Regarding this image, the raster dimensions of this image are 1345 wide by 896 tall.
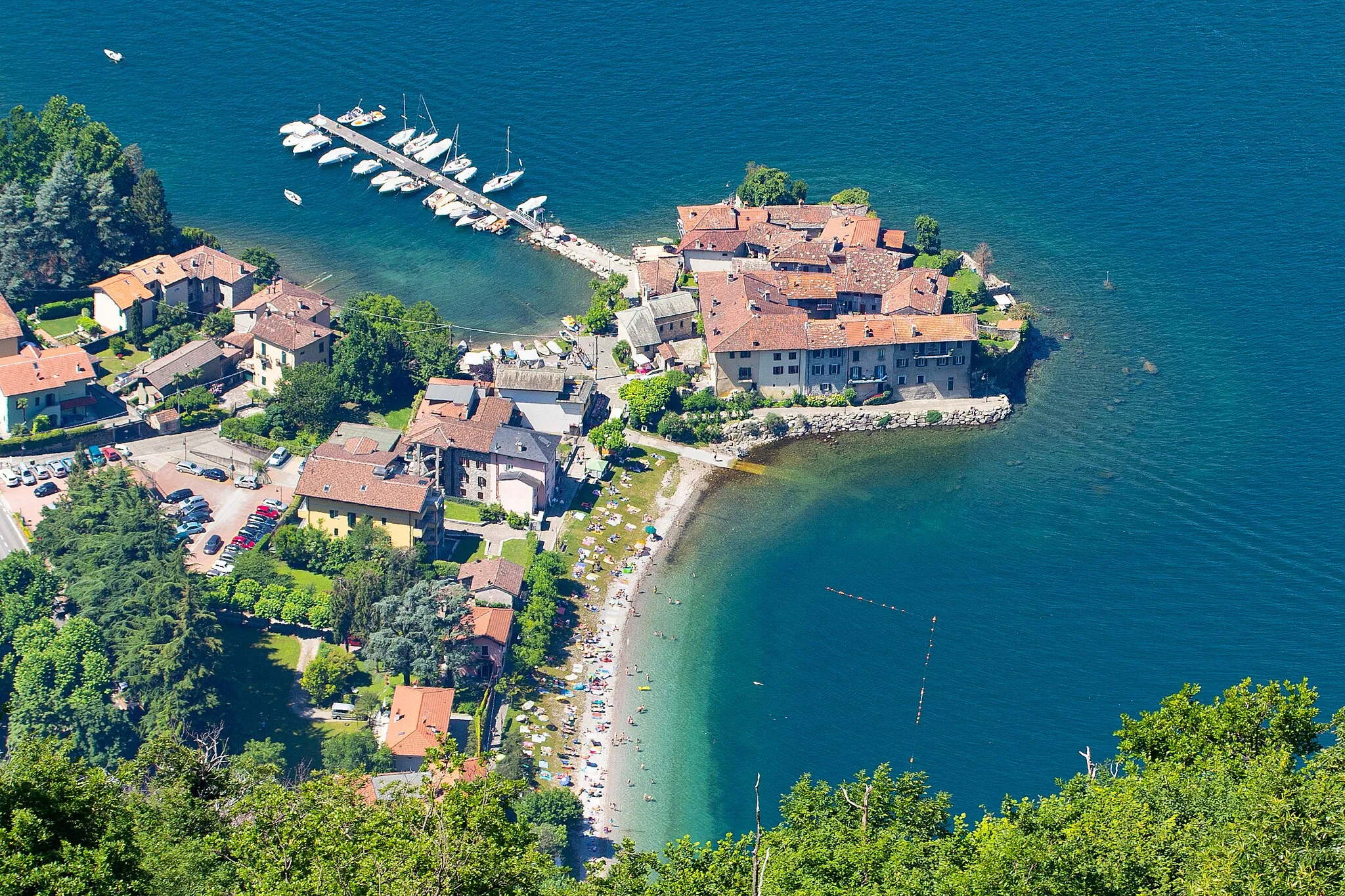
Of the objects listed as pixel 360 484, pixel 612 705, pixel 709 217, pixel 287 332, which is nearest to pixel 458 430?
pixel 360 484

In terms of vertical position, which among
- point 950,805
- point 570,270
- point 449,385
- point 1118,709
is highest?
point 570,270

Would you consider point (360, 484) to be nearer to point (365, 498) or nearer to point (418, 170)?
point (365, 498)

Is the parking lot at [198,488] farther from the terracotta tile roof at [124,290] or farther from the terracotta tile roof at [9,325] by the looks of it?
the terracotta tile roof at [124,290]

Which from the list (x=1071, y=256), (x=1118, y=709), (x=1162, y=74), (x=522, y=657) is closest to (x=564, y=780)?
(x=522, y=657)

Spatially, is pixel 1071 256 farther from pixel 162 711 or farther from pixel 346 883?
pixel 346 883

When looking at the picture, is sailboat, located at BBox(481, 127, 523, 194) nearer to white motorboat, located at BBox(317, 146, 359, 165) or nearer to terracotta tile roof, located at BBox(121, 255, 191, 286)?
white motorboat, located at BBox(317, 146, 359, 165)

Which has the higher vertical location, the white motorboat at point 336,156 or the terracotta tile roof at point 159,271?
the white motorboat at point 336,156

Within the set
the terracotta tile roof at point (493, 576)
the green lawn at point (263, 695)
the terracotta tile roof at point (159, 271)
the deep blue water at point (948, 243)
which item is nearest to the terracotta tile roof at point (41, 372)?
the terracotta tile roof at point (159, 271)
